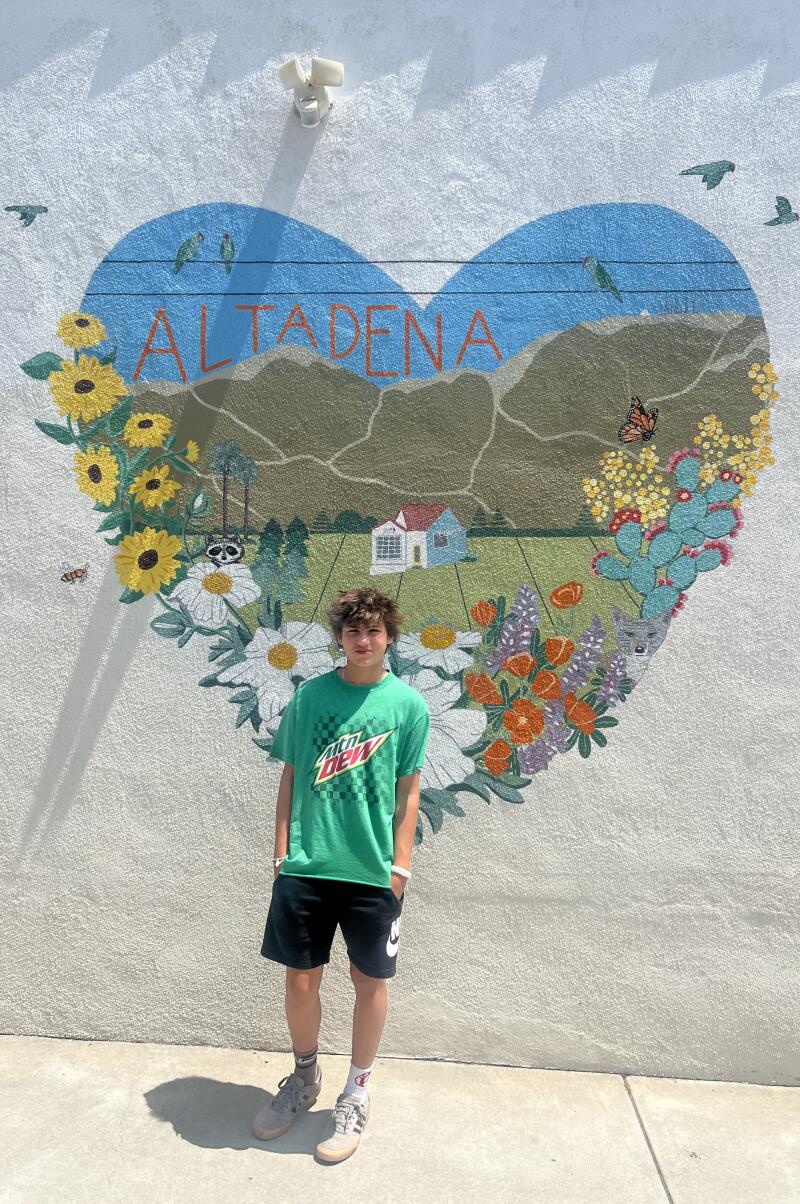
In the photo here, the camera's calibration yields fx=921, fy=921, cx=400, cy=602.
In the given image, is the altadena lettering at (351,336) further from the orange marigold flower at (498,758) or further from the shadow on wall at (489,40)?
the orange marigold flower at (498,758)

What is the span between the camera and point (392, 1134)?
2.60m

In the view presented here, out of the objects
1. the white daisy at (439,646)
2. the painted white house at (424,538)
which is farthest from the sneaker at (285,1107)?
the painted white house at (424,538)

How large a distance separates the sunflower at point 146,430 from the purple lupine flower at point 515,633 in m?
1.31

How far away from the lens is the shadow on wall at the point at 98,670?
3.06 m

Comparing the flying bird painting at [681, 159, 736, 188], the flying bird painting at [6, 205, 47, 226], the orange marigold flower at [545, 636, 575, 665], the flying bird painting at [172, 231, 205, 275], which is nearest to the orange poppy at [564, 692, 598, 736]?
the orange marigold flower at [545, 636, 575, 665]

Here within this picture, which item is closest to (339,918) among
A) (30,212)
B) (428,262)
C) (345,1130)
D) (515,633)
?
(345,1130)

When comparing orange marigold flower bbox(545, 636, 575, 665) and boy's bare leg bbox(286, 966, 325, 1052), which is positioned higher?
orange marigold flower bbox(545, 636, 575, 665)

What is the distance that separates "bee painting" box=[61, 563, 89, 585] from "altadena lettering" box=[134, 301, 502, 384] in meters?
0.72

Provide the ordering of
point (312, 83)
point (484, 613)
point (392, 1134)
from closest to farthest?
point (392, 1134)
point (312, 83)
point (484, 613)

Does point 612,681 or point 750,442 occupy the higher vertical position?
point 750,442

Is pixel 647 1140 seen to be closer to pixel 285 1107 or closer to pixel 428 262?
pixel 285 1107

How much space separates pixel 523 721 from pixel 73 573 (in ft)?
A: 5.19

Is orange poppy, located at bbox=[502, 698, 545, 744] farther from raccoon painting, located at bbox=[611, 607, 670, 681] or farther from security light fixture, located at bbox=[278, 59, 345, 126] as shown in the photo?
security light fixture, located at bbox=[278, 59, 345, 126]

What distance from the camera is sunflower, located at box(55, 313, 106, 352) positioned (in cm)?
310
